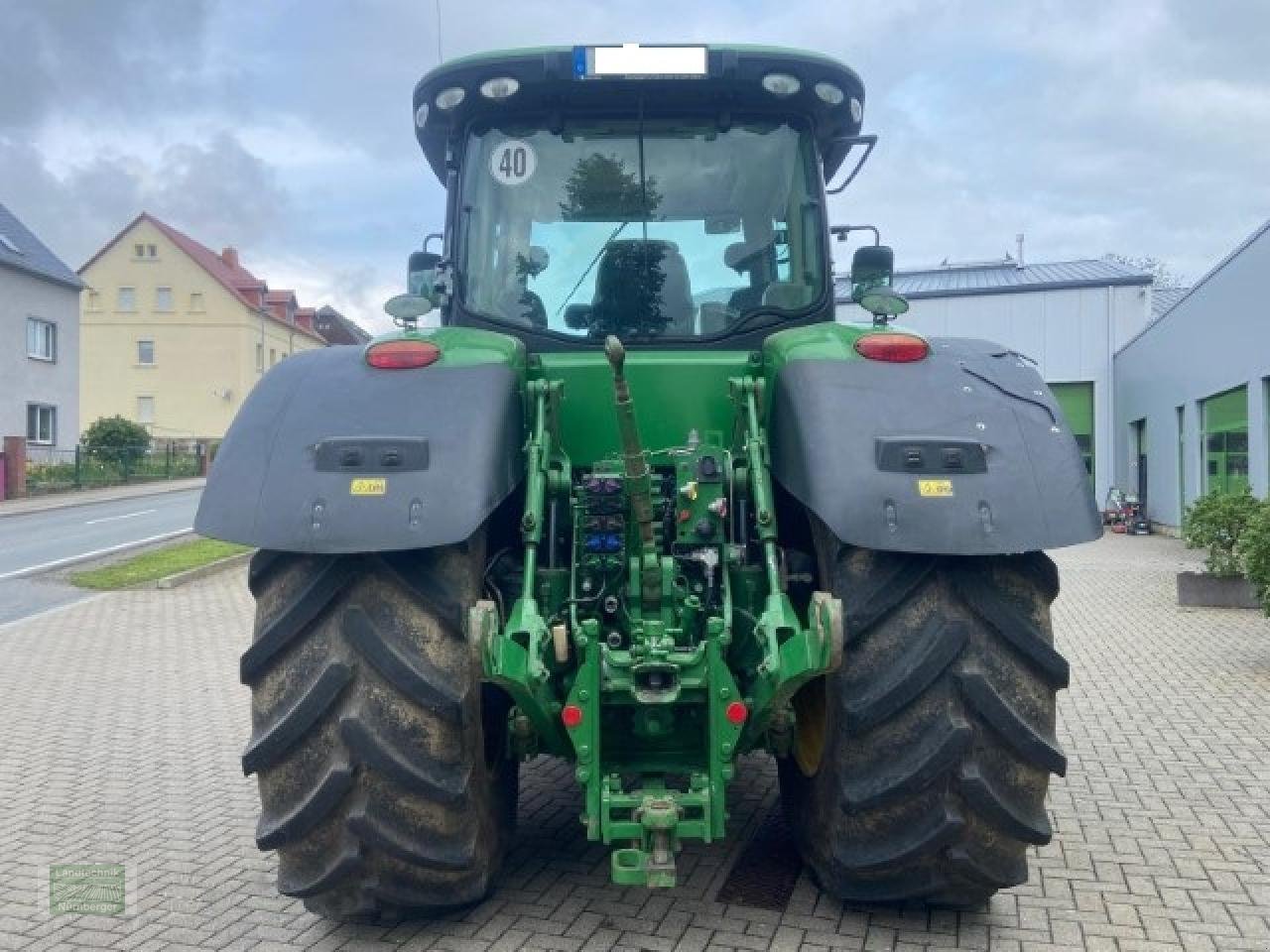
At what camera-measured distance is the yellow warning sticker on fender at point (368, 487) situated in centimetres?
320

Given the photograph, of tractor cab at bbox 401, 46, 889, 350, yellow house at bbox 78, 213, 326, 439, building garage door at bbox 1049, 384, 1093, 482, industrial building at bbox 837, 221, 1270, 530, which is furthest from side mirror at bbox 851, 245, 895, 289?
yellow house at bbox 78, 213, 326, 439

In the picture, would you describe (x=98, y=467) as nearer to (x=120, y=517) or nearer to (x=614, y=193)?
(x=120, y=517)

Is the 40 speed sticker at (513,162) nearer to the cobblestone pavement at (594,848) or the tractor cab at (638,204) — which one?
the tractor cab at (638,204)

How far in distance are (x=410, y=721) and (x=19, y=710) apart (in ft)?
17.5

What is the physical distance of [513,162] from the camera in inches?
172

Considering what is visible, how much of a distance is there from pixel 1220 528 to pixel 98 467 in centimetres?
3169

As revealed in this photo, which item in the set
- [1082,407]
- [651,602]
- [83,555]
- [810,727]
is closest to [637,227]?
[651,602]

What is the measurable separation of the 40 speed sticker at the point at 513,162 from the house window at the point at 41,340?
34.4 metres

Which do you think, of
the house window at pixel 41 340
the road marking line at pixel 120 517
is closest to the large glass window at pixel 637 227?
the road marking line at pixel 120 517

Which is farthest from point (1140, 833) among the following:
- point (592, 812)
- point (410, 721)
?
point (410, 721)

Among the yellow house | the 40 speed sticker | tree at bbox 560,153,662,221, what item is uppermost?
the yellow house

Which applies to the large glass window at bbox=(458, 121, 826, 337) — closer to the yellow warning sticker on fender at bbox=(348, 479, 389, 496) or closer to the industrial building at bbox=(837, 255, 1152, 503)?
the yellow warning sticker on fender at bbox=(348, 479, 389, 496)

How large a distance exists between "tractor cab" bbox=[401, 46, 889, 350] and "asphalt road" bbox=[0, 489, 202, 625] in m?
7.82

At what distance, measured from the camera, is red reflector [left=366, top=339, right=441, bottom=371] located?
358 centimetres
